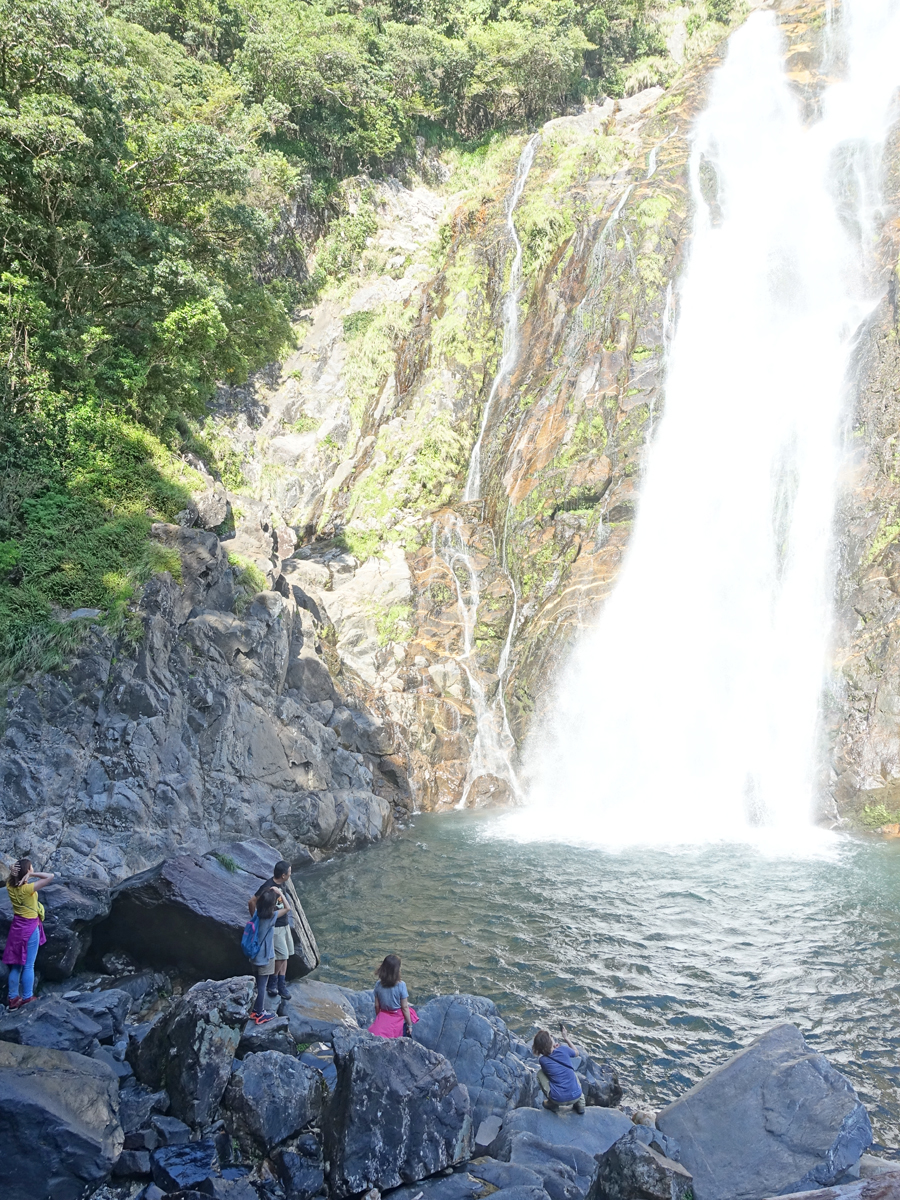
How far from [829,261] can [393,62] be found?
2600 cm

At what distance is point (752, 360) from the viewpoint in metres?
24.6

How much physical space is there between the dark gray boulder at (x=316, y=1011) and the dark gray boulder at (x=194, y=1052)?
2.18 ft

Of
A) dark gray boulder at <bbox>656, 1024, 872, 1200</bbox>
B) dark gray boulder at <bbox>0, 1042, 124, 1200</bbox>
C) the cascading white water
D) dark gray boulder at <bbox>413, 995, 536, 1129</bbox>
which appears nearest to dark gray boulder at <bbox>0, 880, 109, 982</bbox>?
dark gray boulder at <bbox>0, 1042, 124, 1200</bbox>

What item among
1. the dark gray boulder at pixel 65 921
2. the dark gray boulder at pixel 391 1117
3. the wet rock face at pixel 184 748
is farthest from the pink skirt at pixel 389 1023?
the wet rock face at pixel 184 748

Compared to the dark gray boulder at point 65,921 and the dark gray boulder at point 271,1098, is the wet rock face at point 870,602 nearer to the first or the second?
the dark gray boulder at point 271,1098

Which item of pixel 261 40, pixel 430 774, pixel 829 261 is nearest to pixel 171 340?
pixel 430 774

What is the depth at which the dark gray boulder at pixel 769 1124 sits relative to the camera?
572 centimetres

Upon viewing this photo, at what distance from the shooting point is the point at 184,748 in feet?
47.0

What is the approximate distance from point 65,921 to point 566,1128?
5705 millimetres

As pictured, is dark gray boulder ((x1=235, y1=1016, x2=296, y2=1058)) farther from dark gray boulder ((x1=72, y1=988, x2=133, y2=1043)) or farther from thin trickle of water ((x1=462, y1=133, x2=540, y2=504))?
thin trickle of water ((x1=462, y1=133, x2=540, y2=504))

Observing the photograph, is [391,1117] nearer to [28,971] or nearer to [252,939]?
[252,939]

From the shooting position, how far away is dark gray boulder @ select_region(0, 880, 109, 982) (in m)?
8.23

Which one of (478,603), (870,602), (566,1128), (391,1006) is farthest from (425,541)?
(566,1128)

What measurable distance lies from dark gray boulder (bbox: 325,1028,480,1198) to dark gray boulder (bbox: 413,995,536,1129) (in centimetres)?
90
